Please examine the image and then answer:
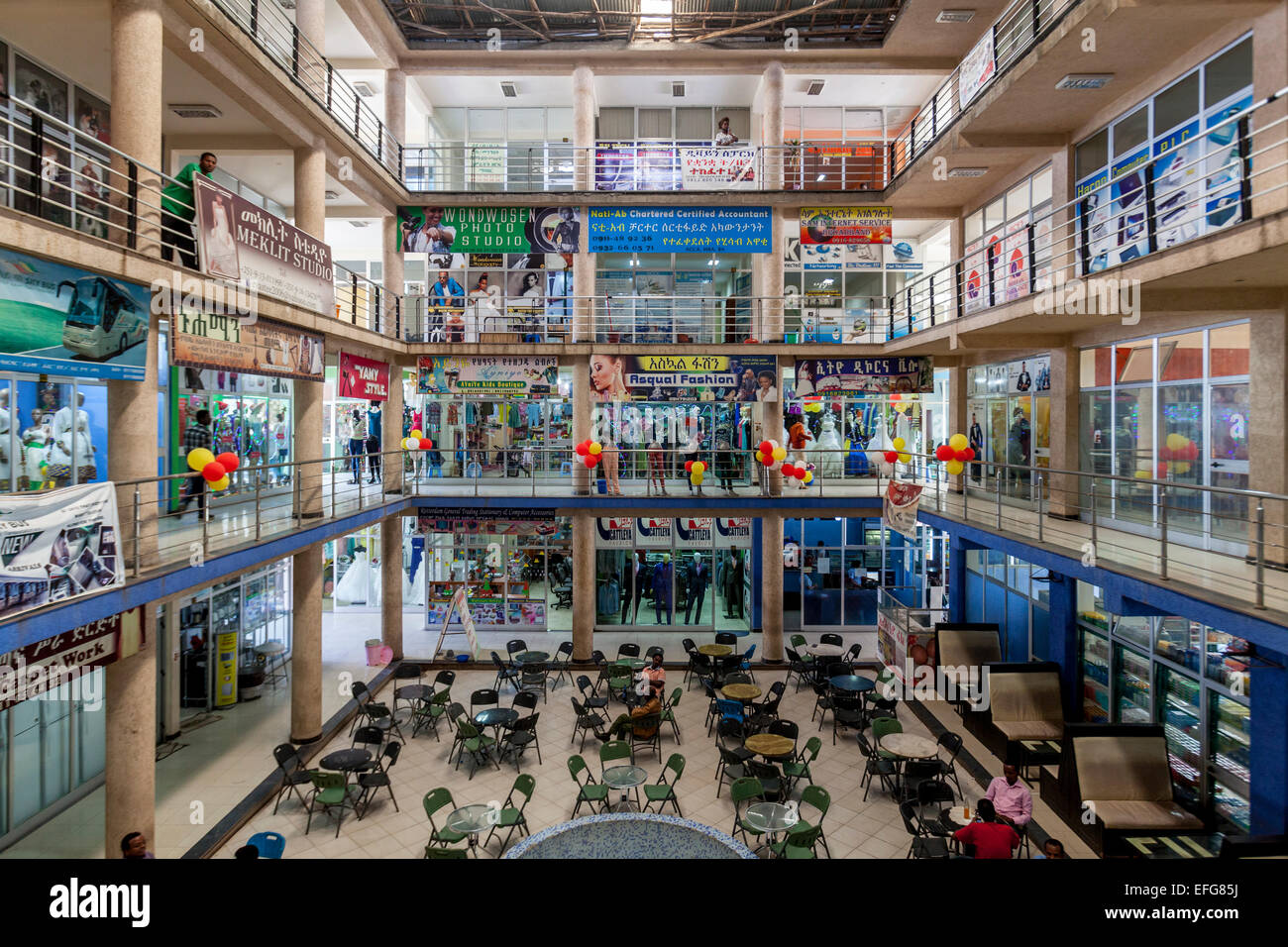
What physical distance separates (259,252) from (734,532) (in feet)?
40.3

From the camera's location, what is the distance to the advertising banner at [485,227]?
15445mm

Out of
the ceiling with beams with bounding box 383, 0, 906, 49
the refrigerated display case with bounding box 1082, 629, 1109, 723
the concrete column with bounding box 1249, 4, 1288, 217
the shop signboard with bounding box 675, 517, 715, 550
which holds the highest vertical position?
the ceiling with beams with bounding box 383, 0, 906, 49

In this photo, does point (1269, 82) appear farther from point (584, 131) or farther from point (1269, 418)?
point (584, 131)

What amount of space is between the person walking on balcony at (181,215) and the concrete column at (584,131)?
8955 millimetres

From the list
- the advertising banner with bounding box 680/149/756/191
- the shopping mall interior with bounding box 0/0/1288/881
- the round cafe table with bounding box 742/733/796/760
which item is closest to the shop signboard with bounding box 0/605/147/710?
the shopping mall interior with bounding box 0/0/1288/881

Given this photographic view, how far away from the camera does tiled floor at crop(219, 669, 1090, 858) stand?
8.78 meters

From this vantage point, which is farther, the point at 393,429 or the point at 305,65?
the point at 393,429

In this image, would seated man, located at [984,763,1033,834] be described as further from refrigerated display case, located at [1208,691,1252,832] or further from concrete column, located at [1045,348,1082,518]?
concrete column, located at [1045,348,1082,518]

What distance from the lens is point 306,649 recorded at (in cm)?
1161

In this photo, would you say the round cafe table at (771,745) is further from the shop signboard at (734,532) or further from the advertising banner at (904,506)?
→ the shop signboard at (734,532)

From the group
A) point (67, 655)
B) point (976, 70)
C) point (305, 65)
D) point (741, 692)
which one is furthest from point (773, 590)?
point (305, 65)

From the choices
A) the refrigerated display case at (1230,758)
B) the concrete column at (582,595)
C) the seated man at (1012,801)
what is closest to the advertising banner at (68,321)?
the concrete column at (582,595)

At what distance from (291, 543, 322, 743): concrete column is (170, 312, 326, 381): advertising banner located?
1.06m

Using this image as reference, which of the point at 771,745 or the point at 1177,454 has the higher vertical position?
the point at 1177,454
